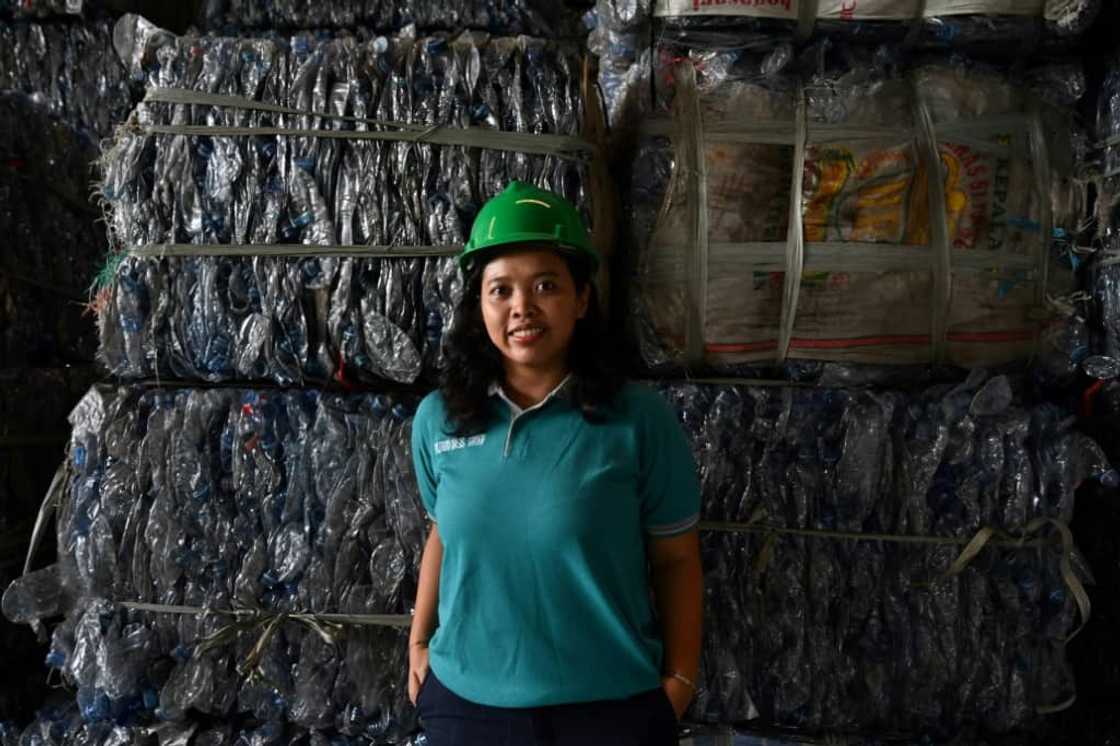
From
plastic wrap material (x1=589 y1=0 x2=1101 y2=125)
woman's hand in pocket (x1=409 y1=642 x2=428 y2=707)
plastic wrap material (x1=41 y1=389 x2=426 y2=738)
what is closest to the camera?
woman's hand in pocket (x1=409 y1=642 x2=428 y2=707)

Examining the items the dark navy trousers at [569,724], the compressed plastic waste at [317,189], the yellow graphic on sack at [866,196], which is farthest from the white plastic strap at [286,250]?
the dark navy trousers at [569,724]

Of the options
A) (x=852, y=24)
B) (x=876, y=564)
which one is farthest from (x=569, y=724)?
(x=852, y=24)

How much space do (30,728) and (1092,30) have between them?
3.19 m

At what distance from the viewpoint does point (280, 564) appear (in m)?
1.90

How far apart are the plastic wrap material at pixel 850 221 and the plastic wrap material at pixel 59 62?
1908 millimetres

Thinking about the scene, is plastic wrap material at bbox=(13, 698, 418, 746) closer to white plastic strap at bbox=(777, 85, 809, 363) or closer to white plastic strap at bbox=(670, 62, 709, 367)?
white plastic strap at bbox=(670, 62, 709, 367)

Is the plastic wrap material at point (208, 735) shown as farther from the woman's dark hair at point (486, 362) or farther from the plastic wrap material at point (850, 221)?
the plastic wrap material at point (850, 221)

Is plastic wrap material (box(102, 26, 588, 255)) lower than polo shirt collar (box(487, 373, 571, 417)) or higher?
higher

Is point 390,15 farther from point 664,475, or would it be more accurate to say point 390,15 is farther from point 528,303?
point 664,475

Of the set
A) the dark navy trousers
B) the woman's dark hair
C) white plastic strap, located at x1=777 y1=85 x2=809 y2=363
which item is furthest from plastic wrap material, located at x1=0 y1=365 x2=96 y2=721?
white plastic strap, located at x1=777 y1=85 x2=809 y2=363

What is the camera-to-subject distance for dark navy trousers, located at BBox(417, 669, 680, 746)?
1.25 m

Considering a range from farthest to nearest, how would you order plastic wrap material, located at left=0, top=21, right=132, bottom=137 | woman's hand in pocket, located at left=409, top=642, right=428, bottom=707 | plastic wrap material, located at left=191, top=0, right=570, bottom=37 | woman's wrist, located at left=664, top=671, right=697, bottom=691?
plastic wrap material, located at left=0, top=21, right=132, bottom=137, plastic wrap material, located at left=191, top=0, right=570, bottom=37, woman's hand in pocket, located at left=409, top=642, right=428, bottom=707, woman's wrist, located at left=664, top=671, right=697, bottom=691

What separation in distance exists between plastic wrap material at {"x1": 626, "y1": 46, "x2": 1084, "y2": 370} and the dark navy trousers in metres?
0.82

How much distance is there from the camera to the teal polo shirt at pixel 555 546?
1246mm
